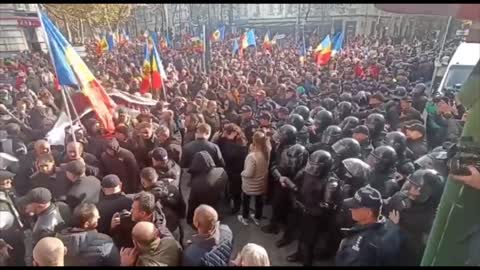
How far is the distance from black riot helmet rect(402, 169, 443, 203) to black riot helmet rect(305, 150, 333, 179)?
887 millimetres

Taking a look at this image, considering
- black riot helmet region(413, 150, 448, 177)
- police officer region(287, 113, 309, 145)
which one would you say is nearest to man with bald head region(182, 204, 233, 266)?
black riot helmet region(413, 150, 448, 177)

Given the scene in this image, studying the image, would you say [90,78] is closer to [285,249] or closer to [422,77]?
[285,249]

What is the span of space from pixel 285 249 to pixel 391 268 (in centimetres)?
201

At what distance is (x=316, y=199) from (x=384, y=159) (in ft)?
2.53

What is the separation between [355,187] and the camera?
154 inches

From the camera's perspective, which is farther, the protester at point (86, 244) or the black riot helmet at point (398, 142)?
the black riot helmet at point (398, 142)

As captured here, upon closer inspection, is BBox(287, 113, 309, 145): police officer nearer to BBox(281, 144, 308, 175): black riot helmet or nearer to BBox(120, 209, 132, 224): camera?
BBox(281, 144, 308, 175): black riot helmet

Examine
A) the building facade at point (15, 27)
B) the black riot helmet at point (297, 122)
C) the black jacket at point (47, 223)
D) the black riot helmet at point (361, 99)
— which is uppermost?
the black jacket at point (47, 223)

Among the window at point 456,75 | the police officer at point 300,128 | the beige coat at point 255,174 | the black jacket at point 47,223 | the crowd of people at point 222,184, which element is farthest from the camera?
the window at point 456,75

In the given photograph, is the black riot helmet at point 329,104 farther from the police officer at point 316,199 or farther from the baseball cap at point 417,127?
the police officer at point 316,199

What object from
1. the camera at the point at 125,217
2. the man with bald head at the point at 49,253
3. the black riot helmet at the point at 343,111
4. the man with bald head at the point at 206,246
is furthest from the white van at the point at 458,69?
the man with bald head at the point at 49,253

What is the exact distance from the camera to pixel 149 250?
2859mm

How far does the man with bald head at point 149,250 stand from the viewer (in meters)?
2.83

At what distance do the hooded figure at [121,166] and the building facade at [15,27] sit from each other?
2093 cm
